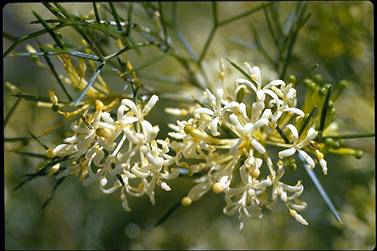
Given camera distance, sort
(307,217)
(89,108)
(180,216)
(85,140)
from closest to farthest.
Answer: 1. (85,140)
2. (89,108)
3. (307,217)
4. (180,216)

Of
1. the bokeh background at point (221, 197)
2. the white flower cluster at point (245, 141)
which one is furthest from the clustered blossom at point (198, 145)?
the bokeh background at point (221, 197)

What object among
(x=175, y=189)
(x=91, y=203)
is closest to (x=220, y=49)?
(x=175, y=189)

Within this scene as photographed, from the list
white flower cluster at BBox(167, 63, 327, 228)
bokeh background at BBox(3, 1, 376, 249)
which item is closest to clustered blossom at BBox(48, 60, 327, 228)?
white flower cluster at BBox(167, 63, 327, 228)

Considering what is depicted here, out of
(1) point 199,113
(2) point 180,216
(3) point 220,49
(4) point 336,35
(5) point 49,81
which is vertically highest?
(1) point 199,113

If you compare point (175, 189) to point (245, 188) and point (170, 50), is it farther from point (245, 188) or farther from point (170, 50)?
point (245, 188)

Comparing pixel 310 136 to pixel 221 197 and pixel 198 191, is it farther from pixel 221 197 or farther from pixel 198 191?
pixel 221 197

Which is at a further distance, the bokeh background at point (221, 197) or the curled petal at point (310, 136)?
the bokeh background at point (221, 197)

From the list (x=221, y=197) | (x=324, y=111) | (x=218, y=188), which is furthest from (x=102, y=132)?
(x=221, y=197)

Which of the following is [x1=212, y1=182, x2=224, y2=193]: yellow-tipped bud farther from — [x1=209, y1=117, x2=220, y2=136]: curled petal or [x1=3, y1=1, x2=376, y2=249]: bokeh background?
[x1=3, y1=1, x2=376, y2=249]: bokeh background

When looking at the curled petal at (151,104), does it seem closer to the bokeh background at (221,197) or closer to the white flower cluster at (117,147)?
the white flower cluster at (117,147)
